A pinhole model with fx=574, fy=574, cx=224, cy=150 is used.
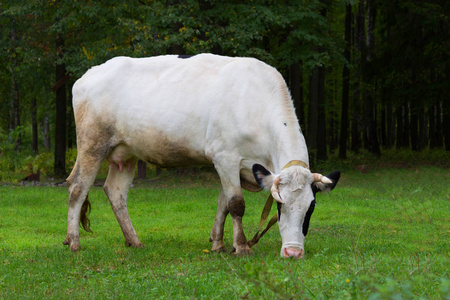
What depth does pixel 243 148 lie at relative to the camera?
7.81 metres

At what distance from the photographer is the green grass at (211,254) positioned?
437 cm

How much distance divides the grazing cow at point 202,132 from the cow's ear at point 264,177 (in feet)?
0.04

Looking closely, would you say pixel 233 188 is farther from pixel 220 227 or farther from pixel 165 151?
pixel 165 151

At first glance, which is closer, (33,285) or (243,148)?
(33,285)

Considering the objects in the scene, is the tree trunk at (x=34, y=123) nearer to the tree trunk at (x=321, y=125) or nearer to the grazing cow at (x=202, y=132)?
the tree trunk at (x=321, y=125)

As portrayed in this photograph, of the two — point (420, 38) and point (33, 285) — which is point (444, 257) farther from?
point (420, 38)

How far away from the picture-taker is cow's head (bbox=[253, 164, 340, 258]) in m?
6.85

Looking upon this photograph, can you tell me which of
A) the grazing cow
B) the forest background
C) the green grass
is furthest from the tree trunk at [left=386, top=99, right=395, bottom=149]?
the grazing cow

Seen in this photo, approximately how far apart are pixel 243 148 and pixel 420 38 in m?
20.4

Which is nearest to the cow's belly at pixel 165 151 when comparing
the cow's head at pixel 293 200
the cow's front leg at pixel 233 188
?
the cow's front leg at pixel 233 188

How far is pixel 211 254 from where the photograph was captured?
767 cm

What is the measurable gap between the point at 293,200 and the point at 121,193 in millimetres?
3217

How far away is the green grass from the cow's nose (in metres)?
0.11

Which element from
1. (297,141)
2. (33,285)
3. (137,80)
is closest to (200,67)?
(137,80)
